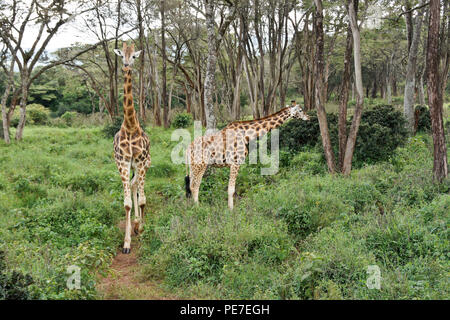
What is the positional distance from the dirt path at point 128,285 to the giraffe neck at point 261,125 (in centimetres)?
371

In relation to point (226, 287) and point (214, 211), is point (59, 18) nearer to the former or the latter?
point (214, 211)

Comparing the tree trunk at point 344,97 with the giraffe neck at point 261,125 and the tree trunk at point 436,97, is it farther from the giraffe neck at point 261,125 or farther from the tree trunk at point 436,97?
the tree trunk at point 436,97

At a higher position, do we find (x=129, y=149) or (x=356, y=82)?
(x=356, y=82)

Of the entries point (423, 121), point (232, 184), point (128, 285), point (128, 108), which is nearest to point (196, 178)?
point (232, 184)

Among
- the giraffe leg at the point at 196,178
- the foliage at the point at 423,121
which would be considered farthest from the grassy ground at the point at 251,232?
the foliage at the point at 423,121

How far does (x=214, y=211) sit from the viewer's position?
7465 mm

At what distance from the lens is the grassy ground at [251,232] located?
15.6 ft

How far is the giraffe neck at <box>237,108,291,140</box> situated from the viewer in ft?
28.7

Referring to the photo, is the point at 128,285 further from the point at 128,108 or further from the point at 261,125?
the point at 261,125

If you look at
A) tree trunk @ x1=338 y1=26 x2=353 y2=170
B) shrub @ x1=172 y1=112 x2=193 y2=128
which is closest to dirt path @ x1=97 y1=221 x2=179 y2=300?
tree trunk @ x1=338 y1=26 x2=353 y2=170

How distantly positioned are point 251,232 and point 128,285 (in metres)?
1.97

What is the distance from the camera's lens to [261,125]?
29.1 ft

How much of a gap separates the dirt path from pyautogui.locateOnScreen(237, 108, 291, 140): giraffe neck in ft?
12.2

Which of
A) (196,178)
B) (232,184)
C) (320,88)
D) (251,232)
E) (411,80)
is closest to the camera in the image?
(251,232)
